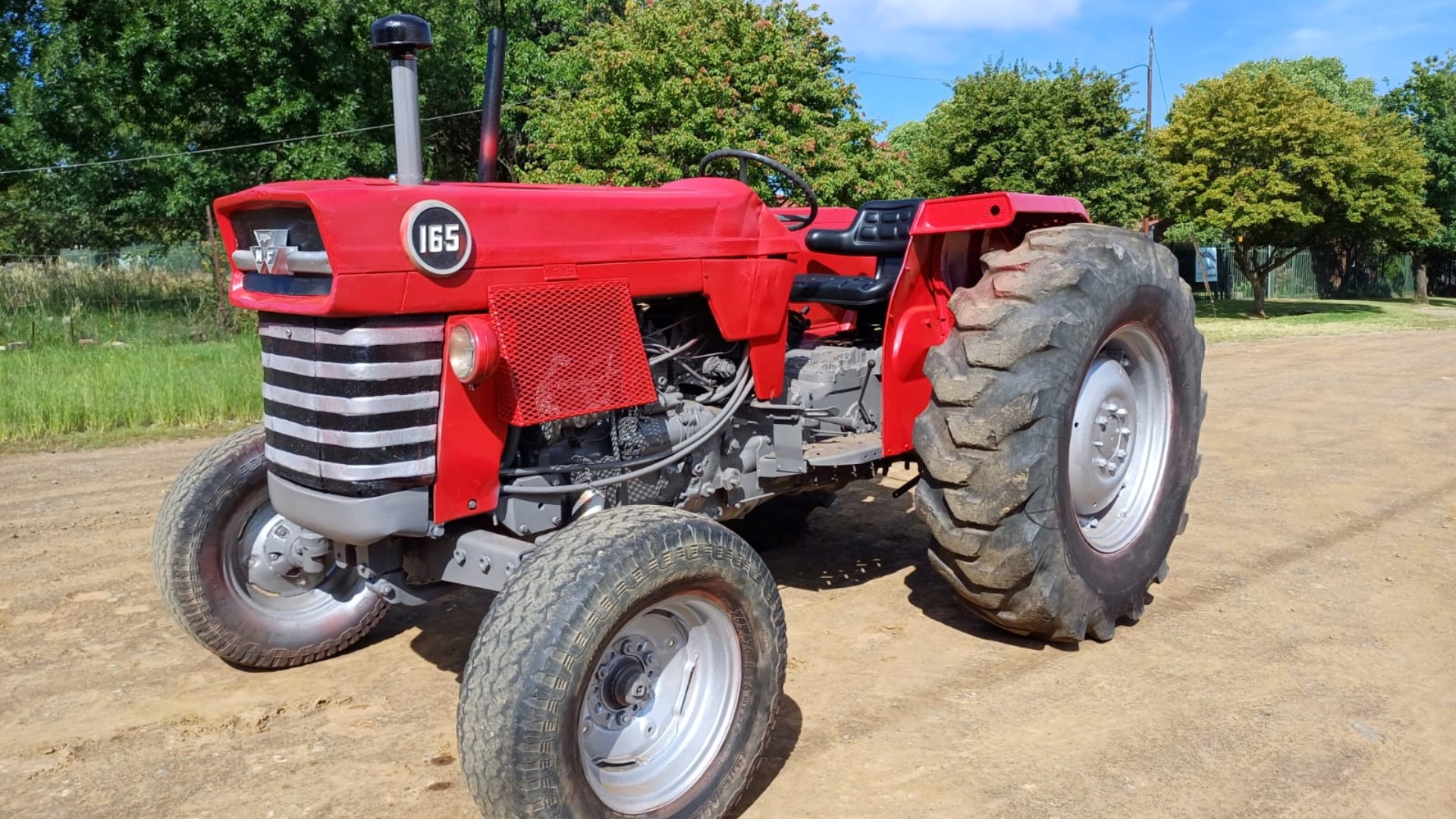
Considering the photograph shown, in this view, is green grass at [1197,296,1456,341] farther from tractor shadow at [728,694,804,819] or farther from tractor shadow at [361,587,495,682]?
tractor shadow at [728,694,804,819]

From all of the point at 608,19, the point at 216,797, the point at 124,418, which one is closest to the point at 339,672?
the point at 216,797

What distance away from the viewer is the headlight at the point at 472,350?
2.83 m

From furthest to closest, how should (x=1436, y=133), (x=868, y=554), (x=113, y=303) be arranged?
(x=1436, y=133) → (x=113, y=303) → (x=868, y=554)

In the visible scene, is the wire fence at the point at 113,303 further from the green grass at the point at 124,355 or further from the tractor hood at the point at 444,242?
the tractor hood at the point at 444,242

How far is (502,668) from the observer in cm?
250

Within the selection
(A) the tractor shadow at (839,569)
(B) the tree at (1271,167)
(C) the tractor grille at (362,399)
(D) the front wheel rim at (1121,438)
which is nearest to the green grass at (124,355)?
(B) the tree at (1271,167)

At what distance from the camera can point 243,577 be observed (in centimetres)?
383

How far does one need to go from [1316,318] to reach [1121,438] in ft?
67.1

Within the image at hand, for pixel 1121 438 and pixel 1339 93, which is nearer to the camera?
pixel 1121 438

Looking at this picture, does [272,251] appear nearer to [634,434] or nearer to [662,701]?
[634,434]

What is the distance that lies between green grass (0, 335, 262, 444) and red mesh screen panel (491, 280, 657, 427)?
607cm

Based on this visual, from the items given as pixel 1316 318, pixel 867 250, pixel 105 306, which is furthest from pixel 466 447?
pixel 1316 318

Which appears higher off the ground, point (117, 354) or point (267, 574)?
point (117, 354)

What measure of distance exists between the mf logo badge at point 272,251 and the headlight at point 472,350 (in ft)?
1.50
